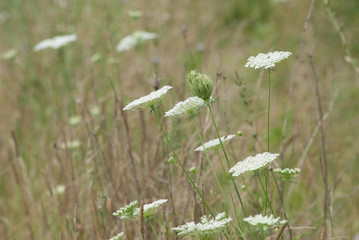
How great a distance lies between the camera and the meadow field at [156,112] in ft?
5.60

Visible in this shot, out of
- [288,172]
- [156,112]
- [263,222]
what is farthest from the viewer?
[156,112]

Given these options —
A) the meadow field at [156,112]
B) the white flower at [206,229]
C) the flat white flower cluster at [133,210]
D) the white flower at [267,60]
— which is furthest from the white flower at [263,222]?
the meadow field at [156,112]

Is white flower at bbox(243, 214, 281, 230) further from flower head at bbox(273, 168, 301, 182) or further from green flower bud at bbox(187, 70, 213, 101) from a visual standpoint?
green flower bud at bbox(187, 70, 213, 101)

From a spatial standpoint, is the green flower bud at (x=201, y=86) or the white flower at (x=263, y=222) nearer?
the white flower at (x=263, y=222)

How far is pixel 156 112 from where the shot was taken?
5.31 ft

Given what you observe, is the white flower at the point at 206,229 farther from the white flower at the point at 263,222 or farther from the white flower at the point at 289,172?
the white flower at the point at 289,172

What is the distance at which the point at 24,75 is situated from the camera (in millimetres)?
3418

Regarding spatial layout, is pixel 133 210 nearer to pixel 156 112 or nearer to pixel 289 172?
pixel 289 172

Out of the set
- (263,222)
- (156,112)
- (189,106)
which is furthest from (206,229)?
(156,112)

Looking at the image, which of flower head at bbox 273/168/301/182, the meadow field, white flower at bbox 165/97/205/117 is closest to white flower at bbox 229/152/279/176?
flower head at bbox 273/168/301/182

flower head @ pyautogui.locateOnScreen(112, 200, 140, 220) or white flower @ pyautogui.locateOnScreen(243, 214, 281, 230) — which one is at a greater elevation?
flower head @ pyautogui.locateOnScreen(112, 200, 140, 220)

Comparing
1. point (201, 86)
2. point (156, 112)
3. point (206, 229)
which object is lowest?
point (206, 229)

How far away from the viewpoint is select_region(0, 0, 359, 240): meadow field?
1.71 m

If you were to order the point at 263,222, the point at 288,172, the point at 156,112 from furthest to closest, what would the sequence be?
1. the point at 156,112
2. the point at 288,172
3. the point at 263,222
